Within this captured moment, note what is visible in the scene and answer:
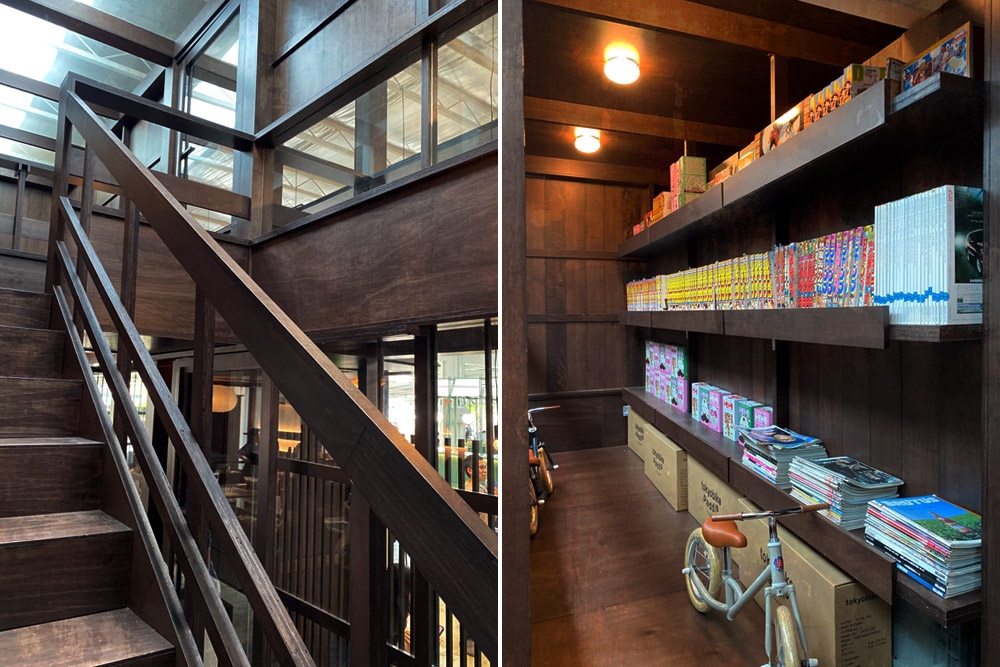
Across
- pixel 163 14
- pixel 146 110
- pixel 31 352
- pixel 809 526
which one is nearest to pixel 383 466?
pixel 809 526

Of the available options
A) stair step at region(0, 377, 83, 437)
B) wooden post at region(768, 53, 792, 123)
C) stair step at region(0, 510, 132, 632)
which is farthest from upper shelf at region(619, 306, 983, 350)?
stair step at region(0, 377, 83, 437)

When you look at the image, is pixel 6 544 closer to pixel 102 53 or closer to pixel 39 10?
pixel 39 10

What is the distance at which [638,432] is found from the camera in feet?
2.20

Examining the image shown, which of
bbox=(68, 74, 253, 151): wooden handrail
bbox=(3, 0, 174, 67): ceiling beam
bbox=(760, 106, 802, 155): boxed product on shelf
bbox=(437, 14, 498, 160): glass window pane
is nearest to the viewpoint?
bbox=(760, 106, 802, 155): boxed product on shelf

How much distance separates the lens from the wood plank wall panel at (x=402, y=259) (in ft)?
4.99

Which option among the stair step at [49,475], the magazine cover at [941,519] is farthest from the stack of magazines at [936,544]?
the stair step at [49,475]

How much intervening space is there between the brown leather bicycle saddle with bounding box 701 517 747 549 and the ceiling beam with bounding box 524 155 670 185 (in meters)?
0.40

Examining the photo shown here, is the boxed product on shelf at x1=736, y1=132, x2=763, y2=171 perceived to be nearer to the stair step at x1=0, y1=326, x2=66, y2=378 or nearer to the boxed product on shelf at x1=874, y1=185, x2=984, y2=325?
the boxed product on shelf at x1=874, y1=185, x2=984, y2=325

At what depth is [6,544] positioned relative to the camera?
1022 millimetres

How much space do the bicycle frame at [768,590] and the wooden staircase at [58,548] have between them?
0.95 meters

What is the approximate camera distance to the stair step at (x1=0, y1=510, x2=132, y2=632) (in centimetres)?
102

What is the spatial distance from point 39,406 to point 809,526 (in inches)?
68.9

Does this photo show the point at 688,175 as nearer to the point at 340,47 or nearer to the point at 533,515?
the point at 533,515

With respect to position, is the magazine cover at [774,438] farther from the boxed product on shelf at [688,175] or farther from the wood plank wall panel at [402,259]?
the wood plank wall panel at [402,259]
